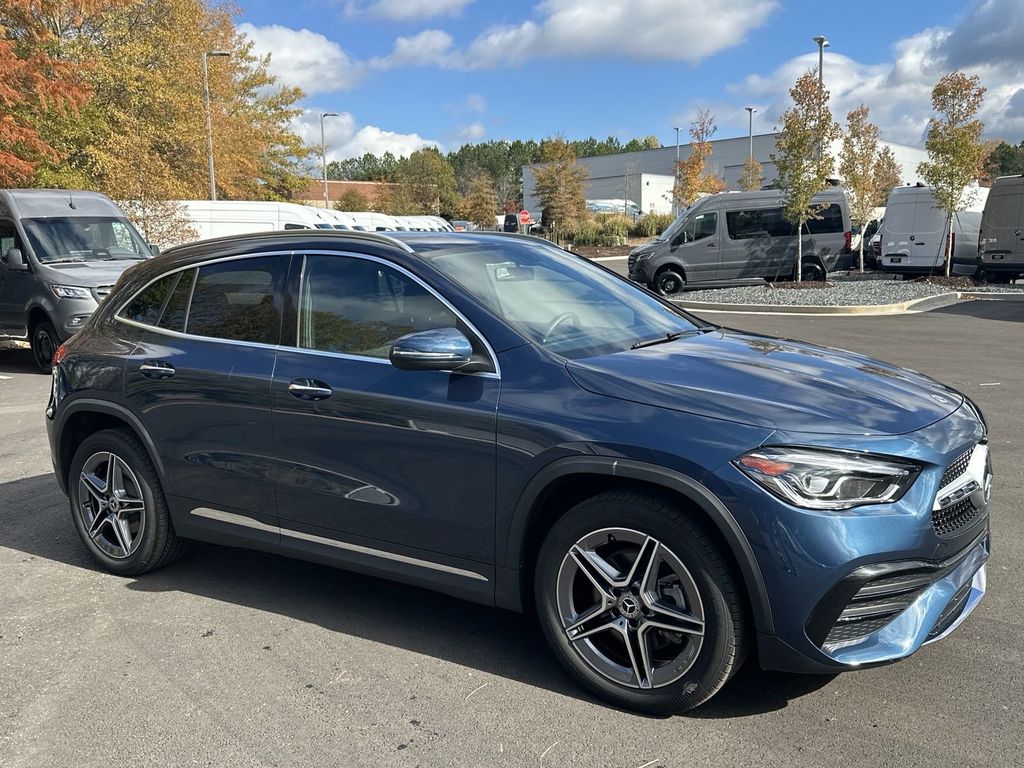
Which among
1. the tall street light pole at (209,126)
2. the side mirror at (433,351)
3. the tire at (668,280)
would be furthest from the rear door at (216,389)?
the tall street light pole at (209,126)

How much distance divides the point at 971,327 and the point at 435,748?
14030 mm

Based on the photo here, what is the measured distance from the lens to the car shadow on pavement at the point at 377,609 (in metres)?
3.46

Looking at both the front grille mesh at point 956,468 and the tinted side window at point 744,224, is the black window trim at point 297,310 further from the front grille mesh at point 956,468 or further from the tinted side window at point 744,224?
the tinted side window at point 744,224

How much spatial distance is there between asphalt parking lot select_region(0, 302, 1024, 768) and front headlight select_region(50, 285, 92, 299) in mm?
7904

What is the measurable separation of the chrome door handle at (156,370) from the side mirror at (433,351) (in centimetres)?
149

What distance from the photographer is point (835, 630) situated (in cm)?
289

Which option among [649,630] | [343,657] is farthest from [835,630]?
[343,657]

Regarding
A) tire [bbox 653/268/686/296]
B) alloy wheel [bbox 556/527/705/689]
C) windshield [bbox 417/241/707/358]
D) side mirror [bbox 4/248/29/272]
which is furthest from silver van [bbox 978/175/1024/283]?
alloy wheel [bbox 556/527/705/689]

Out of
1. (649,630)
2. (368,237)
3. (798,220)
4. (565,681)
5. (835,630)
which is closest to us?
(835,630)

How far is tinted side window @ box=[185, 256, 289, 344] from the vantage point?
13.6 ft

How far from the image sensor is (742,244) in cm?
2225

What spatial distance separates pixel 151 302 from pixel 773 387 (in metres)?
3.24

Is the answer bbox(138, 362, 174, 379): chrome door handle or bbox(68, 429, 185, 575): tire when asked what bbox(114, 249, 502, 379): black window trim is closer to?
bbox(138, 362, 174, 379): chrome door handle

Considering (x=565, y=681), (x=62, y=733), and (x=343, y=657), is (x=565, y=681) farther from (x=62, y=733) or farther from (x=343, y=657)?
(x=62, y=733)
